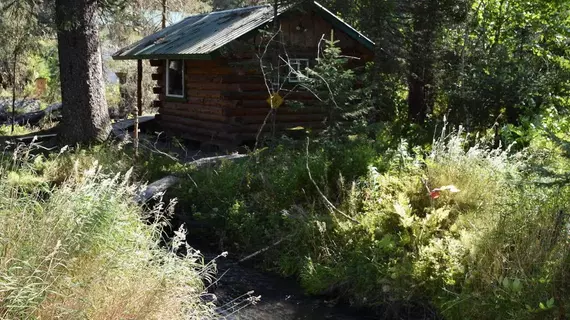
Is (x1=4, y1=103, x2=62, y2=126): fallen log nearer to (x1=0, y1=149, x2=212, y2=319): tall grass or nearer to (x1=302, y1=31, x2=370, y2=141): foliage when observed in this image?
(x1=302, y1=31, x2=370, y2=141): foliage

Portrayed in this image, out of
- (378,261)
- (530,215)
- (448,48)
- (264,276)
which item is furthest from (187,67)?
(530,215)

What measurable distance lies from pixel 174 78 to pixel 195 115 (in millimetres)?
2132

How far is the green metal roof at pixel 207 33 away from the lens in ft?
44.6

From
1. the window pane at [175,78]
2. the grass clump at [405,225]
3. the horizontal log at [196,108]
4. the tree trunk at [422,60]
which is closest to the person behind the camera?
the grass clump at [405,225]

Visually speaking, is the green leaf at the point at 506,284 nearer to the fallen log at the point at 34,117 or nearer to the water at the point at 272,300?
the water at the point at 272,300

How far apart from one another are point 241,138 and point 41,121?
9628 millimetres

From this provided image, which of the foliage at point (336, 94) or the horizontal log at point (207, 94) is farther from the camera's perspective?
the horizontal log at point (207, 94)

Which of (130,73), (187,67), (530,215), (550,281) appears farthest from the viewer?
(130,73)

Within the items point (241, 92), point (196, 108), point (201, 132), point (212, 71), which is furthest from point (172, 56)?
point (201, 132)

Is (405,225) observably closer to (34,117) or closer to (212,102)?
(212,102)

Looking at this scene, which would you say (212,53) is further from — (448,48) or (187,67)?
(448,48)

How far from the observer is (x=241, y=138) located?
47.3 ft

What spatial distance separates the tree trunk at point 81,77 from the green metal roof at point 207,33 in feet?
5.79

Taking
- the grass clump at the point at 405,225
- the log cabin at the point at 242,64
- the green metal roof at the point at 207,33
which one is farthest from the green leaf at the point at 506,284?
the green metal roof at the point at 207,33
